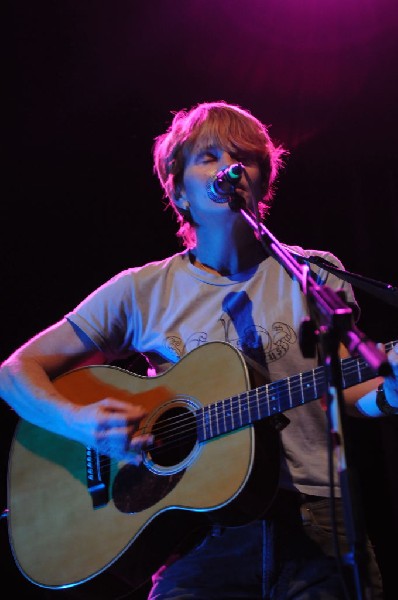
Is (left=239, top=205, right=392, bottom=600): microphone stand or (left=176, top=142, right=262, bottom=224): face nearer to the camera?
(left=239, top=205, right=392, bottom=600): microphone stand

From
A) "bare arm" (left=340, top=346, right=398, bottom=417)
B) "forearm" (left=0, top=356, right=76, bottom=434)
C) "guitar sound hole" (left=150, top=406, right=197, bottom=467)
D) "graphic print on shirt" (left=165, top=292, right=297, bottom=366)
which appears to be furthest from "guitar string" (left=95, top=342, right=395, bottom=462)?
"forearm" (left=0, top=356, right=76, bottom=434)

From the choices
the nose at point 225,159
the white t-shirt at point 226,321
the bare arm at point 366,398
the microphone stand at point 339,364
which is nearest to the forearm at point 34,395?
the white t-shirt at point 226,321

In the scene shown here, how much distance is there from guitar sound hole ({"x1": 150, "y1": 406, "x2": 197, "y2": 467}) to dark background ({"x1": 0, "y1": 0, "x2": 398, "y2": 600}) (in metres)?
1.79

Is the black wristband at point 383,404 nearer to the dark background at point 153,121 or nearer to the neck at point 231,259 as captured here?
the neck at point 231,259

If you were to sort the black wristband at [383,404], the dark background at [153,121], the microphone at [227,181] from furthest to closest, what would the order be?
the dark background at [153,121] < the microphone at [227,181] < the black wristband at [383,404]

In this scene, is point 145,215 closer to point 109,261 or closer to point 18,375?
point 109,261

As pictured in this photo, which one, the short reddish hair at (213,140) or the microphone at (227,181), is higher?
the short reddish hair at (213,140)

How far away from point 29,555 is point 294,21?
3680mm

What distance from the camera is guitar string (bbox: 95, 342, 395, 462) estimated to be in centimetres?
193

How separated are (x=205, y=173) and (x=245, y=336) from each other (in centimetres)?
86

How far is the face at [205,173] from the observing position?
2.71 meters

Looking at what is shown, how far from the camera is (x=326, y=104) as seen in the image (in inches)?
168

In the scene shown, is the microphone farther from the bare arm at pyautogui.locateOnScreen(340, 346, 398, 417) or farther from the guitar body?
the bare arm at pyautogui.locateOnScreen(340, 346, 398, 417)

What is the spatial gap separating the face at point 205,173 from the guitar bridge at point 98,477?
48.1 inches
